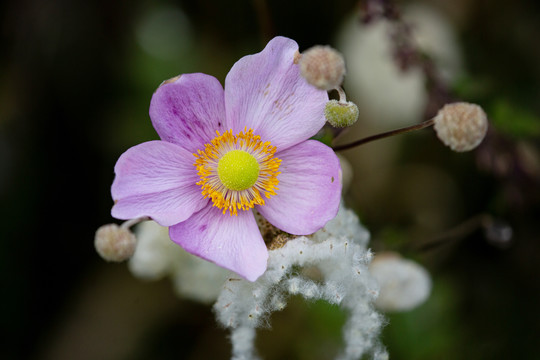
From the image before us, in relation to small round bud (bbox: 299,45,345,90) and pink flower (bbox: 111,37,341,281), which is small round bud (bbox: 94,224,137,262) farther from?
small round bud (bbox: 299,45,345,90)

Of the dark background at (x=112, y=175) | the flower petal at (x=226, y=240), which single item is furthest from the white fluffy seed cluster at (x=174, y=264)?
the dark background at (x=112, y=175)

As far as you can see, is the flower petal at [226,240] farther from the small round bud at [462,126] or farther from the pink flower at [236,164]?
the small round bud at [462,126]

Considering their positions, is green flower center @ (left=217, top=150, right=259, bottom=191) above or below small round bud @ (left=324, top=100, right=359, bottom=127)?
below

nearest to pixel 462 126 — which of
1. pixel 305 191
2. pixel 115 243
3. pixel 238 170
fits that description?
pixel 305 191

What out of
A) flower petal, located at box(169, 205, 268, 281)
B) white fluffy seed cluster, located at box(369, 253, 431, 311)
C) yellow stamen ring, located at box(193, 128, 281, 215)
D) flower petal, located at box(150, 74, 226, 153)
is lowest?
white fluffy seed cluster, located at box(369, 253, 431, 311)

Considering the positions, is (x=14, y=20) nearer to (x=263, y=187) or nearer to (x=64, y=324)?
(x=64, y=324)

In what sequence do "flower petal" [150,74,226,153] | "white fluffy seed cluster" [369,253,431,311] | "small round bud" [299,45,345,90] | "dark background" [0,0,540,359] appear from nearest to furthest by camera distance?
"small round bud" [299,45,345,90], "flower petal" [150,74,226,153], "white fluffy seed cluster" [369,253,431,311], "dark background" [0,0,540,359]

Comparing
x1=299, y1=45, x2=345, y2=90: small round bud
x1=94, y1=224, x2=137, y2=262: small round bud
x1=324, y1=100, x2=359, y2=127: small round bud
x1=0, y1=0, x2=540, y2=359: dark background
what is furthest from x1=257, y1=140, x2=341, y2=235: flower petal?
x1=0, y1=0, x2=540, y2=359: dark background
